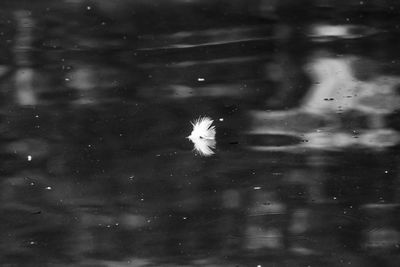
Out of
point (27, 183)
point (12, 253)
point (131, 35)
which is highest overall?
point (131, 35)

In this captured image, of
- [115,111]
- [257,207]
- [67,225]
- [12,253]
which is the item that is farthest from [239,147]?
[12,253]

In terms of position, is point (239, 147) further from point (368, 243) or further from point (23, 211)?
point (23, 211)

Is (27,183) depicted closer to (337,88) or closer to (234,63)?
(234,63)

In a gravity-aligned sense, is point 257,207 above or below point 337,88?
below
